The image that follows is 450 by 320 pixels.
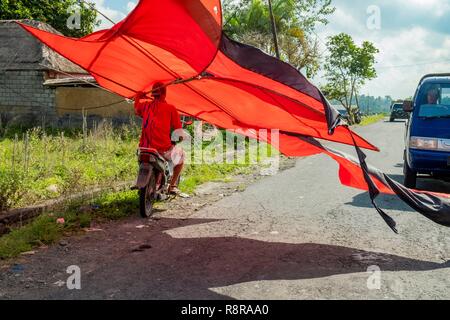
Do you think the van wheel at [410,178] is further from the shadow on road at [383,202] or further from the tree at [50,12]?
the tree at [50,12]

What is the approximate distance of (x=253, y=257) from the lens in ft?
15.5

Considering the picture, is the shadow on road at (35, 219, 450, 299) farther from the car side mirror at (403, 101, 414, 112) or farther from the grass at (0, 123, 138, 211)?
the car side mirror at (403, 101, 414, 112)

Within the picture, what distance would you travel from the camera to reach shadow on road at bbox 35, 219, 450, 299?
3.84 metres

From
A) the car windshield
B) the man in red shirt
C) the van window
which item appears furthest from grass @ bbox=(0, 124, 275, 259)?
the van window

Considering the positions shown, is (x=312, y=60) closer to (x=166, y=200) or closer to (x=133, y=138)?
(x=133, y=138)

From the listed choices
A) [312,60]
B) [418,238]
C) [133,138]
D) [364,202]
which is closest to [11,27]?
[133,138]

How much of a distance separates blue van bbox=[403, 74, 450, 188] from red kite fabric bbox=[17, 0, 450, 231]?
8.90ft

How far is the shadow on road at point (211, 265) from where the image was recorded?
3.84 metres

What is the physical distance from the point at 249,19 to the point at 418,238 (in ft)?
Result: 90.6

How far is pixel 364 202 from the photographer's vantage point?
296 inches

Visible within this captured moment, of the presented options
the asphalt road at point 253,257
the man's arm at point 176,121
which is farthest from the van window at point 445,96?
the man's arm at point 176,121

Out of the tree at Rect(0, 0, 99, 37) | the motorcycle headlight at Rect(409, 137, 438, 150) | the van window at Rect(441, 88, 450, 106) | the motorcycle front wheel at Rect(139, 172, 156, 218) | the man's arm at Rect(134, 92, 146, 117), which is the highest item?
the tree at Rect(0, 0, 99, 37)

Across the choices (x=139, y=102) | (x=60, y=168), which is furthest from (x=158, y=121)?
(x=60, y=168)

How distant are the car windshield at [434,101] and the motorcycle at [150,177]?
4.87 m
